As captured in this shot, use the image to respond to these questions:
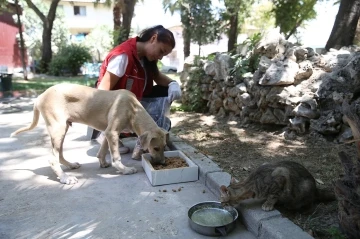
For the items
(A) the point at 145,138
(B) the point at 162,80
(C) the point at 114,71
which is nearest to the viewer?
(A) the point at 145,138

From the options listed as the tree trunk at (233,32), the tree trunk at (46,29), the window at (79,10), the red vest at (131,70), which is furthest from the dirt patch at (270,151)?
the window at (79,10)

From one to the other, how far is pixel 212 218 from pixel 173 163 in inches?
46.6

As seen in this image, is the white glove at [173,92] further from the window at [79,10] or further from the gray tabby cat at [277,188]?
the window at [79,10]

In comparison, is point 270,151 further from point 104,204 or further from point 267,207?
point 104,204

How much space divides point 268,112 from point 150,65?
6.98 feet

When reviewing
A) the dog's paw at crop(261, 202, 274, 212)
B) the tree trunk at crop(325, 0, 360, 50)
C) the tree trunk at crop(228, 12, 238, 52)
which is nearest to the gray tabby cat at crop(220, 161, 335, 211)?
the dog's paw at crop(261, 202, 274, 212)

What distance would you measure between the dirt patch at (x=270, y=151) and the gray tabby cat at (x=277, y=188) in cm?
15

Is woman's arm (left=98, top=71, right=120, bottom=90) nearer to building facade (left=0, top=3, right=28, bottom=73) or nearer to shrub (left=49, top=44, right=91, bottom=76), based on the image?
shrub (left=49, top=44, right=91, bottom=76)

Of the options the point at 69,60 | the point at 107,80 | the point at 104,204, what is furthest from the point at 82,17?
the point at 104,204

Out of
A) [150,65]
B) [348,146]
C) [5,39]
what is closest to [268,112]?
[348,146]

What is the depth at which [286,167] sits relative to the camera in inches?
103

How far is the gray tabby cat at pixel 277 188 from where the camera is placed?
2504mm

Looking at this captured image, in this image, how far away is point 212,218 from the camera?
8.50 ft

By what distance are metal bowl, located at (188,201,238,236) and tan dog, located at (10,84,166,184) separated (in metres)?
1.01
